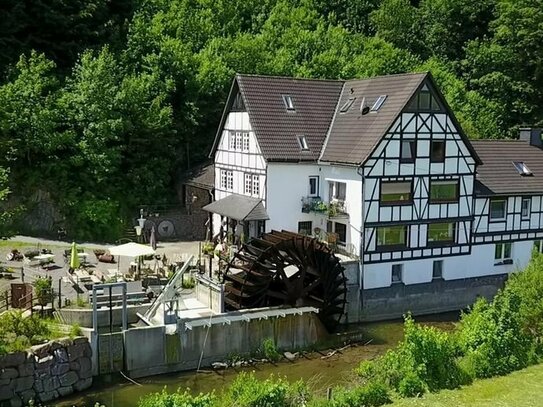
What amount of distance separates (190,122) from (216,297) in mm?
16789

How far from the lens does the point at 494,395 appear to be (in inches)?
573

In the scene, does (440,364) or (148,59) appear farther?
(148,59)

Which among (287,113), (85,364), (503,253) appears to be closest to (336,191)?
(287,113)

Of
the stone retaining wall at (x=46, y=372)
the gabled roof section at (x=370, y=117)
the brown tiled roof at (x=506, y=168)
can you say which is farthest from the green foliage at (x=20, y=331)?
the brown tiled roof at (x=506, y=168)

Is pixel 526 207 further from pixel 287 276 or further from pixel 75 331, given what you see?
pixel 75 331

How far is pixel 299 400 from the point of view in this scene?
14070mm

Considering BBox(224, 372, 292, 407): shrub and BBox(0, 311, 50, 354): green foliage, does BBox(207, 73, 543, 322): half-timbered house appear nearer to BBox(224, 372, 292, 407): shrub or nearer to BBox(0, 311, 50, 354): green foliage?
BBox(0, 311, 50, 354): green foliage

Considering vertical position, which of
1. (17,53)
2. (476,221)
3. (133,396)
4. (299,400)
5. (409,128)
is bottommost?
(133,396)

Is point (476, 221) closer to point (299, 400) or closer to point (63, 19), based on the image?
point (299, 400)

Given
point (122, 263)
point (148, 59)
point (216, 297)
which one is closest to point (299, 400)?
point (216, 297)

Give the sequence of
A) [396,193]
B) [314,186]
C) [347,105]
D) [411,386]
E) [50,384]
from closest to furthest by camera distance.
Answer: [411,386]
[50,384]
[396,193]
[314,186]
[347,105]

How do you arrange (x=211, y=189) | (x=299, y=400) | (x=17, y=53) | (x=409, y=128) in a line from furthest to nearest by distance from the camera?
(x=17, y=53)
(x=211, y=189)
(x=409, y=128)
(x=299, y=400)

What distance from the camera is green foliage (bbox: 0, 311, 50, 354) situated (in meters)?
17.0

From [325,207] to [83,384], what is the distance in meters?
11.8
